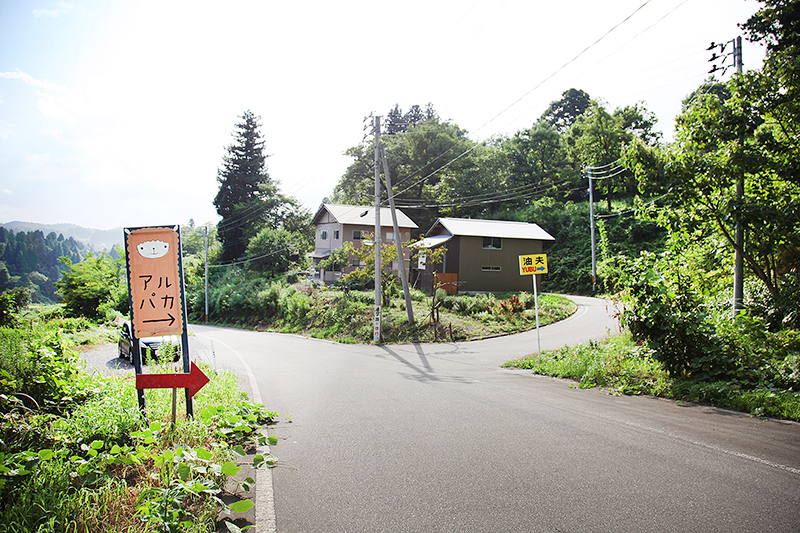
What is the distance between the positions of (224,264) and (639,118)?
46.1m

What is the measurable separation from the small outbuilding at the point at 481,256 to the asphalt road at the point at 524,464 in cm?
2351

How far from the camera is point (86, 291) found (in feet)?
74.1

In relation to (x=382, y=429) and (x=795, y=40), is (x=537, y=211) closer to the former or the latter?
(x=795, y=40)

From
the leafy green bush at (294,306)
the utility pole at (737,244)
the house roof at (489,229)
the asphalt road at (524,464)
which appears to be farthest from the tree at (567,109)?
the asphalt road at (524,464)

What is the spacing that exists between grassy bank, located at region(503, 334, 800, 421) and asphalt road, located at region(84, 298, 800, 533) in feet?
1.46

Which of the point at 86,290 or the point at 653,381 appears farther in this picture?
the point at 86,290

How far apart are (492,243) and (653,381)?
2476cm

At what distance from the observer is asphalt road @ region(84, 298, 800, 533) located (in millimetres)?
3520

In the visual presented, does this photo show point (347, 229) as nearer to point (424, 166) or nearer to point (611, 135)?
point (424, 166)

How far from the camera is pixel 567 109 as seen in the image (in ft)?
198

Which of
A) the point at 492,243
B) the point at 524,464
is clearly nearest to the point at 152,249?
the point at 524,464

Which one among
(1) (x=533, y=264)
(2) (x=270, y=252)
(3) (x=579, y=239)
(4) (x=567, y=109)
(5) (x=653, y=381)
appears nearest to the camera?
(5) (x=653, y=381)

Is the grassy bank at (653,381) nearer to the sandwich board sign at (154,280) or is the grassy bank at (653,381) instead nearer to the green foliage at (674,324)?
the green foliage at (674,324)

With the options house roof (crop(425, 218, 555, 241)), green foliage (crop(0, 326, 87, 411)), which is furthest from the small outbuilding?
green foliage (crop(0, 326, 87, 411))
